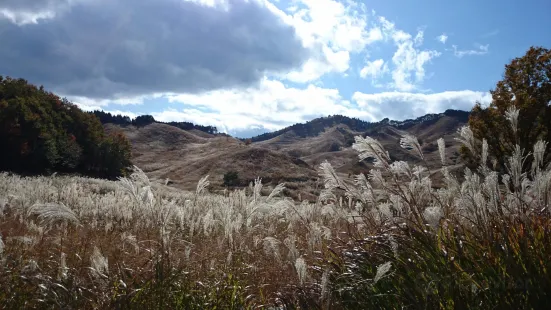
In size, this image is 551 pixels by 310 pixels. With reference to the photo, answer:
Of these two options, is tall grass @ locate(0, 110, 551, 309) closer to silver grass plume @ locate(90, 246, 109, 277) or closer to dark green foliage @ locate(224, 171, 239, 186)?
silver grass plume @ locate(90, 246, 109, 277)

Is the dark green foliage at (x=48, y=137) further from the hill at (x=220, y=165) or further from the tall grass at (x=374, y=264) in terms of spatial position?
the tall grass at (x=374, y=264)

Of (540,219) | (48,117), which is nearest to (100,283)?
(540,219)

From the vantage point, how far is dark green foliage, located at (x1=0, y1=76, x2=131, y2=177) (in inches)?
1646

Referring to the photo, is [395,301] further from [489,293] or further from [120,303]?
[120,303]

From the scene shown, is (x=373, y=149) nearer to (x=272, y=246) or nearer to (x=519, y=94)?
(x=272, y=246)

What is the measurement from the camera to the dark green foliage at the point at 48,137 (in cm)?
4181

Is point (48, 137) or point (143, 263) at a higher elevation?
point (48, 137)

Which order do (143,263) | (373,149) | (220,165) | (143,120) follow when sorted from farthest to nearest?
(143,120) < (220,165) < (143,263) < (373,149)

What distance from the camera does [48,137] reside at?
140ft

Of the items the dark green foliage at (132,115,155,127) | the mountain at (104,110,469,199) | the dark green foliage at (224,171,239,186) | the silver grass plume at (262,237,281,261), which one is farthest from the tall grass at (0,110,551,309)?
the dark green foliage at (132,115,155,127)

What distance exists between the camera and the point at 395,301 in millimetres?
2957

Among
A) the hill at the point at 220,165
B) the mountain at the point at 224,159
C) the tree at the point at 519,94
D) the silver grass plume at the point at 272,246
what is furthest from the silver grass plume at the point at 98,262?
the hill at the point at 220,165

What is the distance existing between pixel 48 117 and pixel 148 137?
83.9 meters

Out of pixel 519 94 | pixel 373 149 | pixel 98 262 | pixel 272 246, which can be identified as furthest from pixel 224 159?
pixel 373 149
